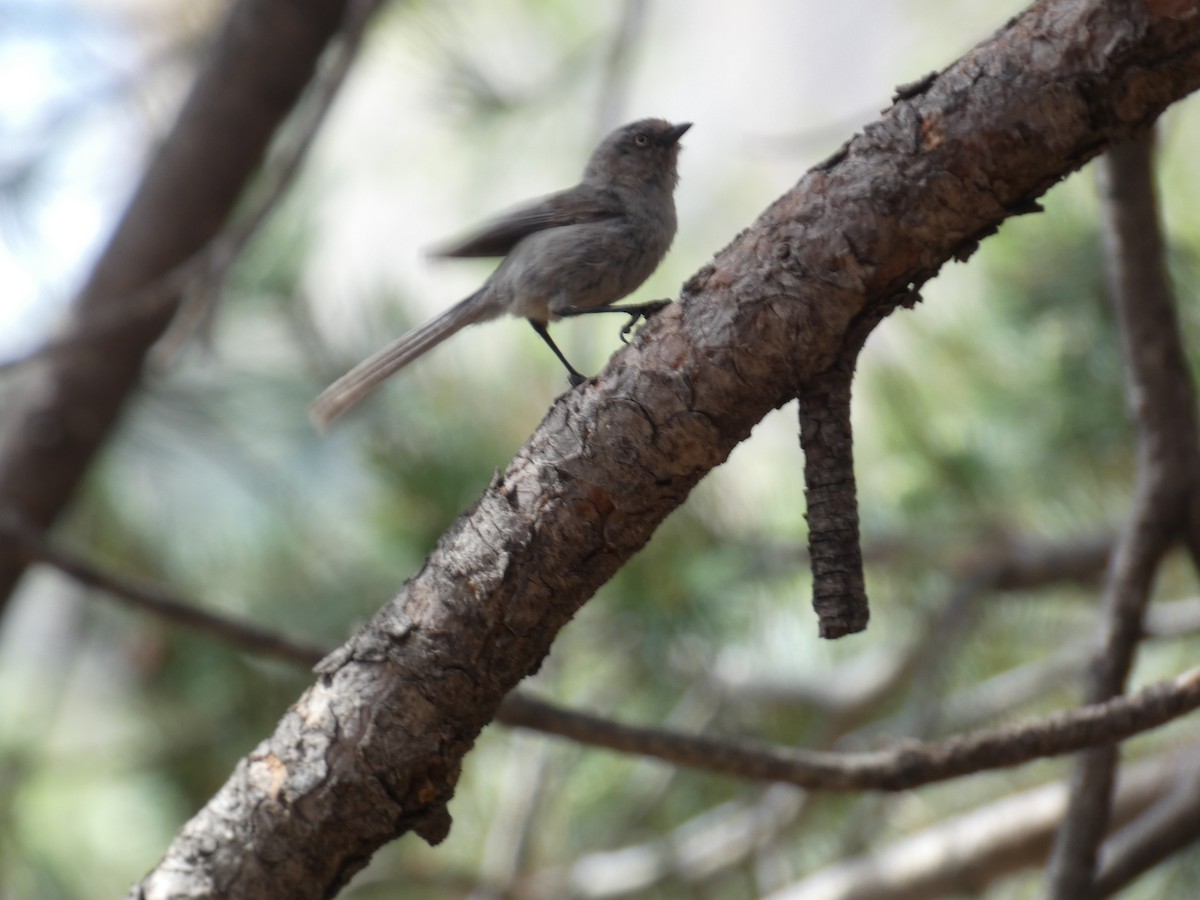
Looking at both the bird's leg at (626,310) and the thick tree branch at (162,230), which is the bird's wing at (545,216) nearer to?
the bird's leg at (626,310)

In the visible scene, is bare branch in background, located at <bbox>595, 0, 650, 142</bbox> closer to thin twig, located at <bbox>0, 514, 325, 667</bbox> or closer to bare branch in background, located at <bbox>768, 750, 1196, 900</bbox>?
thin twig, located at <bbox>0, 514, 325, 667</bbox>

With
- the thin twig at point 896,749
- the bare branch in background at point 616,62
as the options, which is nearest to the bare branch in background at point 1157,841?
the thin twig at point 896,749

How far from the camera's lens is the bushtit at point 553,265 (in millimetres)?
2123

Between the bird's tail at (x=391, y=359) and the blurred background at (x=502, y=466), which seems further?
the blurred background at (x=502, y=466)

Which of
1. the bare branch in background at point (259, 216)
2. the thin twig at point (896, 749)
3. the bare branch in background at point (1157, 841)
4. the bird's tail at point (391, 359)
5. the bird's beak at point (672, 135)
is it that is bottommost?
the bare branch in background at point (1157, 841)

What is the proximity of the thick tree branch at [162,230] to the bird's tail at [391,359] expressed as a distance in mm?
1247

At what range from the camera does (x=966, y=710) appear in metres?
3.05

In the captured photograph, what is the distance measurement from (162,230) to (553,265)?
157 cm

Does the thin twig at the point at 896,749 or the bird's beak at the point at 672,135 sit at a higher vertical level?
the bird's beak at the point at 672,135

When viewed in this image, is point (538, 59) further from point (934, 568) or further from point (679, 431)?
point (679, 431)

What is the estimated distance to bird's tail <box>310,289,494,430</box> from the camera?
2.09m

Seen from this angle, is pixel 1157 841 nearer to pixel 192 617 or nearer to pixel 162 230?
pixel 192 617

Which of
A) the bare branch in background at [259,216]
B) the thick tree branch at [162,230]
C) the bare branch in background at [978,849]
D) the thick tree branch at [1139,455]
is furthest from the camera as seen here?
the thick tree branch at [162,230]

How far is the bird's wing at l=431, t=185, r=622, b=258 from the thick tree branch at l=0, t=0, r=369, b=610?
4.12 feet
